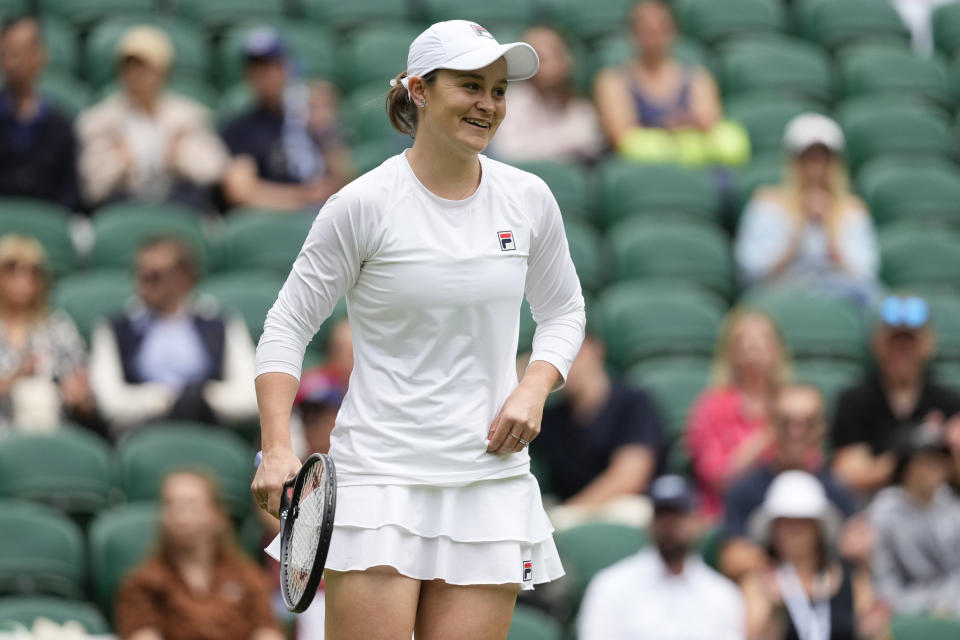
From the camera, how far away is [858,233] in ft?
27.5

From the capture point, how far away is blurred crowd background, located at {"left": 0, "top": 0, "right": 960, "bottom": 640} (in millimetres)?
6160

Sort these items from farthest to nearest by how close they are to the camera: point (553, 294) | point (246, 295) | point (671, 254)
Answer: point (671, 254) → point (246, 295) → point (553, 294)

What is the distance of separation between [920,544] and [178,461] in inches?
120

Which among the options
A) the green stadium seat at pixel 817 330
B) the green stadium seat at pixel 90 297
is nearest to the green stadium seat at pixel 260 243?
the green stadium seat at pixel 90 297

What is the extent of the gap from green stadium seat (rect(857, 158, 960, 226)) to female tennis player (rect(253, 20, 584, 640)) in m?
6.19

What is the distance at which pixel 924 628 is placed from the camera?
20.5 feet

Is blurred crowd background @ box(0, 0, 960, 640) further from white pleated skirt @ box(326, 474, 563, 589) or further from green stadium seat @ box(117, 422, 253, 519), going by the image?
white pleated skirt @ box(326, 474, 563, 589)

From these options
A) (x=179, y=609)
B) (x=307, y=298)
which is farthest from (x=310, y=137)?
(x=307, y=298)

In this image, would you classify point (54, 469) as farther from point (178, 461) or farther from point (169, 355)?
point (169, 355)

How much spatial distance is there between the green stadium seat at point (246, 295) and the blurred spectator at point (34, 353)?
769 mm

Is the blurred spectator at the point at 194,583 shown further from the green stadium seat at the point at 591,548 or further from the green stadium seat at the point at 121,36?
the green stadium seat at the point at 121,36

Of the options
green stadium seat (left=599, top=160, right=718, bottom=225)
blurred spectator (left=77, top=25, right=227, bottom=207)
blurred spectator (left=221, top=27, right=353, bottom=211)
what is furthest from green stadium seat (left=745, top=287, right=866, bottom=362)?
blurred spectator (left=77, top=25, right=227, bottom=207)

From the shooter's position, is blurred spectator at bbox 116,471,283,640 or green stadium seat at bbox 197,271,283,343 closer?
blurred spectator at bbox 116,471,283,640

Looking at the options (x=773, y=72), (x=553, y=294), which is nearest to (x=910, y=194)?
(x=773, y=72)
